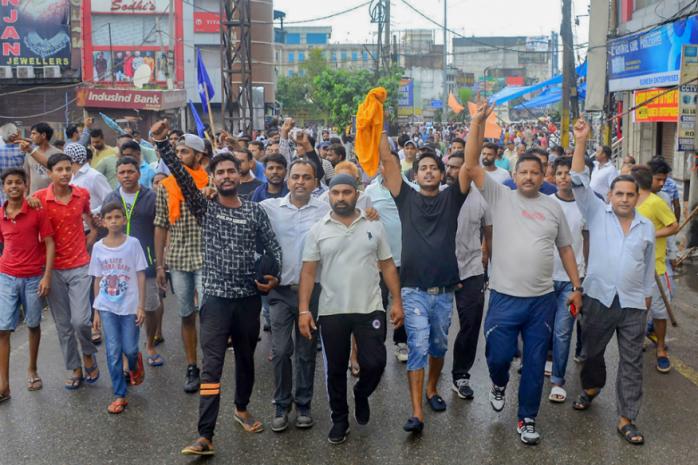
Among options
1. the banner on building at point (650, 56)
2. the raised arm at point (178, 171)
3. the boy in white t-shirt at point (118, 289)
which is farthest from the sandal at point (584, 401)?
the banner on building at point (650, 56)

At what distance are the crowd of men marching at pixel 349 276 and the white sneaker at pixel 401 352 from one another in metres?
0.54

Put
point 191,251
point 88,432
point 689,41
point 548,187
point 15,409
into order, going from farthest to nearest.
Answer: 1. point 689,41
2. point 548,187
3. point 191,251
4. point 15,409
5. point 88,432

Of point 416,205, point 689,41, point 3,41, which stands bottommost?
point 416,205

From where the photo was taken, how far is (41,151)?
8594mm

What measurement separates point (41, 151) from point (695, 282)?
8.06 metres

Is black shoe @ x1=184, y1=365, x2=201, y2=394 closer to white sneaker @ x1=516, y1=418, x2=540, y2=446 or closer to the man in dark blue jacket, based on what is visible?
the man in dark blue jacket

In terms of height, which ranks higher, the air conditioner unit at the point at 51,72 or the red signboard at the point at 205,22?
the red signboard at the point at 205,22

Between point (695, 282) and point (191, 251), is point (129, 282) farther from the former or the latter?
point (695, 282)

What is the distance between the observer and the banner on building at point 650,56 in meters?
13.8

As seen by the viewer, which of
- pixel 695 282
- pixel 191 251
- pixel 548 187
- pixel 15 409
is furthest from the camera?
pixel 695 282

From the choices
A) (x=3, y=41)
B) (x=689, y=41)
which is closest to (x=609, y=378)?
(x=689, y=41)

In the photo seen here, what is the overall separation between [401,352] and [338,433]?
203 centimetres

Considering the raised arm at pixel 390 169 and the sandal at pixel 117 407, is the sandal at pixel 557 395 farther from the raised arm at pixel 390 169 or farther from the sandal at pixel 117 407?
the sandal at pixel 117 407

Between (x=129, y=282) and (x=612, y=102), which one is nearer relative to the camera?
(x=129, y=282)
